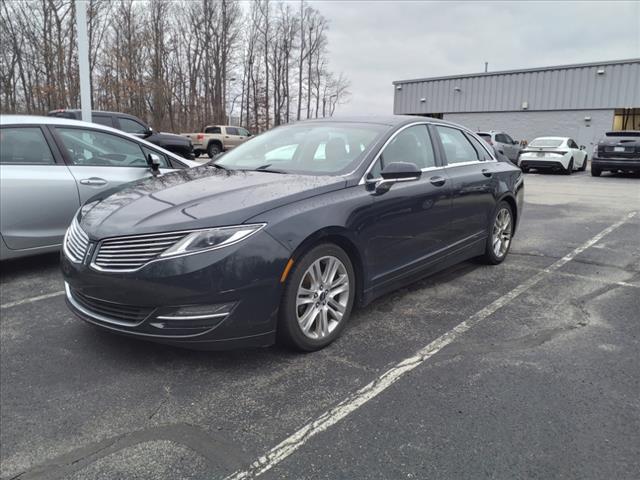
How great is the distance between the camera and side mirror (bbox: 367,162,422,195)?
141 inches

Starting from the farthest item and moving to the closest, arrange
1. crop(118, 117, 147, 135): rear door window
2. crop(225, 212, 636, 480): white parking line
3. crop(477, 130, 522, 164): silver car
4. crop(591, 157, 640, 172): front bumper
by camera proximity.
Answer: crop(477, 130, 522, 164): silver car, crop(591, 157, 640, 172): front bumper, crop(118, 117, 147, 135): rear door window, crop(225, 212, 636, 480): white parking line

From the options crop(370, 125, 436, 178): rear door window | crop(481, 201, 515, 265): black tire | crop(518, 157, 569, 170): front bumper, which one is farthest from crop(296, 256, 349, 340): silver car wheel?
crop(518, 157, 569, 170): front bumper

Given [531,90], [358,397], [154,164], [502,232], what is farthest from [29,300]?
[531,90]

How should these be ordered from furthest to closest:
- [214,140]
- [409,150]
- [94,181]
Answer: [214,140] < [94,181] < [409,150]

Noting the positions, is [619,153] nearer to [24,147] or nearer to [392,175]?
[392,175]

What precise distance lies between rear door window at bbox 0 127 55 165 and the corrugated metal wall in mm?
29328

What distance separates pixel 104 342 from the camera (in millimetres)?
3398

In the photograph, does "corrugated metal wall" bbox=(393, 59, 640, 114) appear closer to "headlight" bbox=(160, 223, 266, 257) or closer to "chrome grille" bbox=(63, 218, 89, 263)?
"headlight" bbox=(160, 223, 266, 257)

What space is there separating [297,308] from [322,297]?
23 cm

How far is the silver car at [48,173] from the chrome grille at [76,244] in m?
1.51

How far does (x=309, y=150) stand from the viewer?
4.00 metres

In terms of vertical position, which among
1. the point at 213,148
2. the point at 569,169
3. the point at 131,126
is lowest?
the point at 569,169

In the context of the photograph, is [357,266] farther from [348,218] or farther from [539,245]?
[539,245]

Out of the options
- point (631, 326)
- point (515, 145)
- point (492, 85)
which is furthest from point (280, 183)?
point (492, 85)
